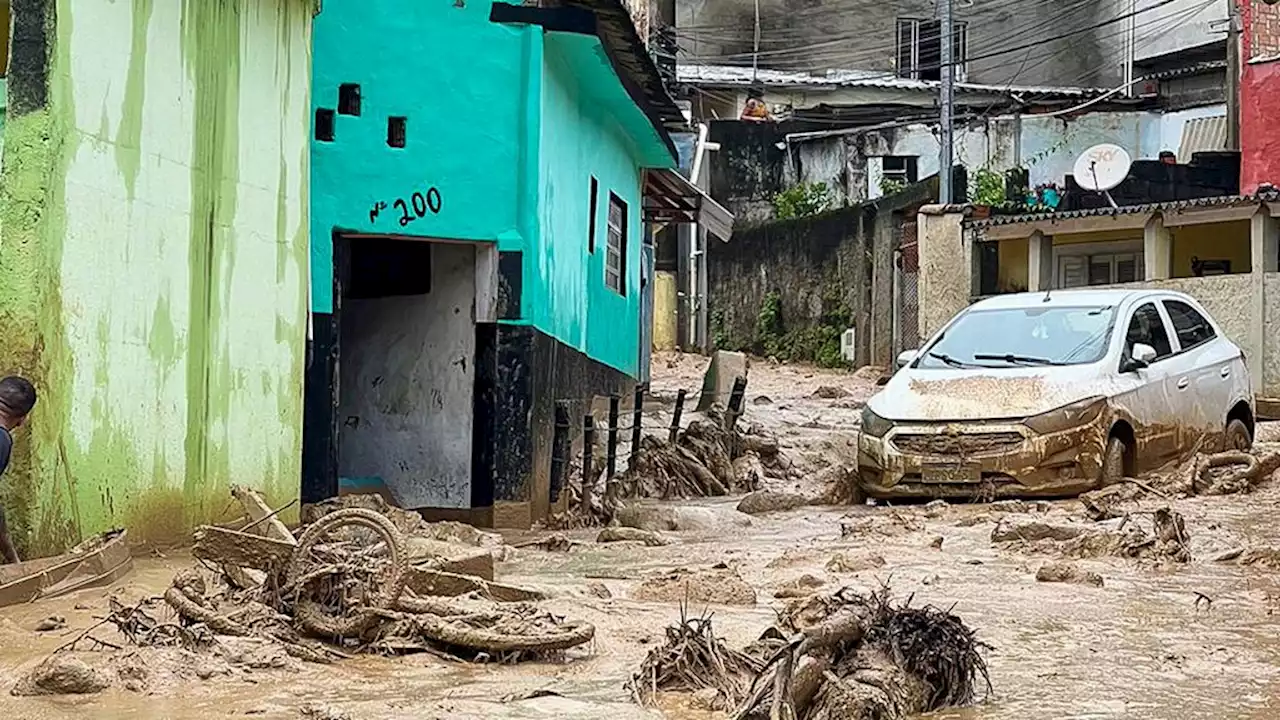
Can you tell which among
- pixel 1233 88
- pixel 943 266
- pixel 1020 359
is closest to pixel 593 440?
pixel 1020 359

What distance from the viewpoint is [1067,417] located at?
11.5 meters

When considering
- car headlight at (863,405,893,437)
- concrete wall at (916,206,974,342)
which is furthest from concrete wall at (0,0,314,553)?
concrete wall at (916,206,974,342)

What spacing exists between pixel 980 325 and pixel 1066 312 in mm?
686

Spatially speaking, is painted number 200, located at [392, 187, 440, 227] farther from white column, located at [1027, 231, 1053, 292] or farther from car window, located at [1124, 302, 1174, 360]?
white column, located at [1027, 231, 1053, 292]

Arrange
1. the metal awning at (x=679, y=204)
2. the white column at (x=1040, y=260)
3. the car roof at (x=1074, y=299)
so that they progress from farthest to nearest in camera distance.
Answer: the white column at (x=1040, y=260) < the metal awning at (x=679, y=204) < the car roof at (x=1074, y=299)

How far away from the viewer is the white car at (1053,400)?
1151 centimetres

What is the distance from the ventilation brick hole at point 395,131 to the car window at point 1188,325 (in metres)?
6.39

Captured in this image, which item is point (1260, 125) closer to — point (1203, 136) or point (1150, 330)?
point (1203, 136)

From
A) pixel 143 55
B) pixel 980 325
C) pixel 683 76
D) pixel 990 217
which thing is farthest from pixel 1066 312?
pixel 683 76

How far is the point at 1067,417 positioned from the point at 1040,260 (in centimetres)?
1333

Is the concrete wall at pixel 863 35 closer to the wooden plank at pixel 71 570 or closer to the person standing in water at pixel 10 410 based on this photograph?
the wooden plank at pixel 71 570

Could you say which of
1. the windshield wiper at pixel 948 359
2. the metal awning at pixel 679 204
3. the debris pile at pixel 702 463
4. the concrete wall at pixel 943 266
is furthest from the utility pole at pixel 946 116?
the windshield wiper at pixel 948 359

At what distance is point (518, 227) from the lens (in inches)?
469

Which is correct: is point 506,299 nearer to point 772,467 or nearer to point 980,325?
point 980,325
